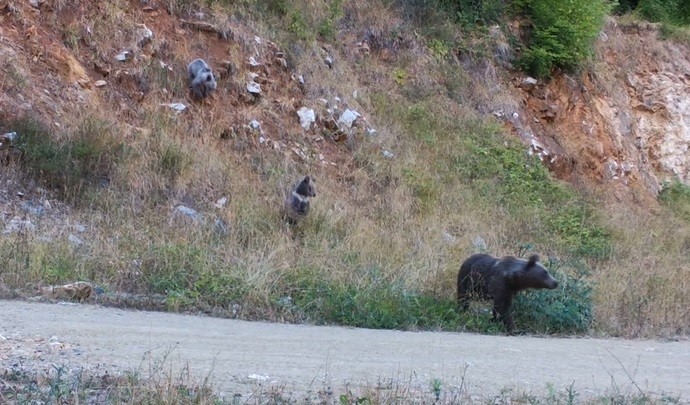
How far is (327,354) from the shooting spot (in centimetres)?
771

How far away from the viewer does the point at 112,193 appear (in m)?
13.3

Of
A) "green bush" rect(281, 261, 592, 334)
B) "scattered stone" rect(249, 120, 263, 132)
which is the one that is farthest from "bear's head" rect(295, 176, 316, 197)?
"green bush" rect(281, 261, 592, 334)

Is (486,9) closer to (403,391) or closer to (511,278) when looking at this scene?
(511,278)

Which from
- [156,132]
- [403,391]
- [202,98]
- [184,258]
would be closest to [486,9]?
[202,98]

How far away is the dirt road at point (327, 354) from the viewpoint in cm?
669

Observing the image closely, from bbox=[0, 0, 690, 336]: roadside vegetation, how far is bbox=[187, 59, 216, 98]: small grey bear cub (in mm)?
390

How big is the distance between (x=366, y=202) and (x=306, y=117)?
7.58 ft

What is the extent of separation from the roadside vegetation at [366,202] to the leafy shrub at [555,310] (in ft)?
0.08

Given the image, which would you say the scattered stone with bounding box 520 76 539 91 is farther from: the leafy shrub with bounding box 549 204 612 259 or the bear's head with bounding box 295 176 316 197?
the bear's head with bounding box 295 176 316 197

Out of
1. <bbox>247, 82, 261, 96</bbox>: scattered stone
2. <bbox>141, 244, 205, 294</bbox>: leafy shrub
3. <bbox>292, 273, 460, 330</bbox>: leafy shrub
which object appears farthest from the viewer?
<bbox>247, 82, 261, 96</bbox>: scattered stone

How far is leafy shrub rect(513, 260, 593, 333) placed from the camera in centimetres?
1045

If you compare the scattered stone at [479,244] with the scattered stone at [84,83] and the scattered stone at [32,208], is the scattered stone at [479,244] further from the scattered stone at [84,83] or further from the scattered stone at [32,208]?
the scattered stone at [84,83]

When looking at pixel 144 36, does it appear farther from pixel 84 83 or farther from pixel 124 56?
pixel 84 83

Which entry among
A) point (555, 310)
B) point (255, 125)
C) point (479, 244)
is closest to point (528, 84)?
point (255, 125)
